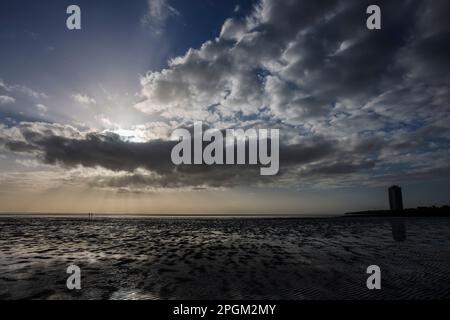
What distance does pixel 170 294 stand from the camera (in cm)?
1021

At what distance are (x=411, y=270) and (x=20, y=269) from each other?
2120 cm

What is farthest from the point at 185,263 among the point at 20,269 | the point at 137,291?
the point at 20,269

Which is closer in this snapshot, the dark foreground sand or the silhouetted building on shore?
the dark foreground sand

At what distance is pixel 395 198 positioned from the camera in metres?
175

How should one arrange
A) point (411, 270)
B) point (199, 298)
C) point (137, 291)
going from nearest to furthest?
point (199, 298) → point (137, 291) → point (411, 270)

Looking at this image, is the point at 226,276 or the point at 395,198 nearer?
the point at 226,276

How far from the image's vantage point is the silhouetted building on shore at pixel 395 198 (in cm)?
17125

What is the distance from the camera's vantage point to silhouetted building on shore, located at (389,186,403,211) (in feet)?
562

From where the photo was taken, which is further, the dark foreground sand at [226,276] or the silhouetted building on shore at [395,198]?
the silhouetted building on shore at [395,198]
